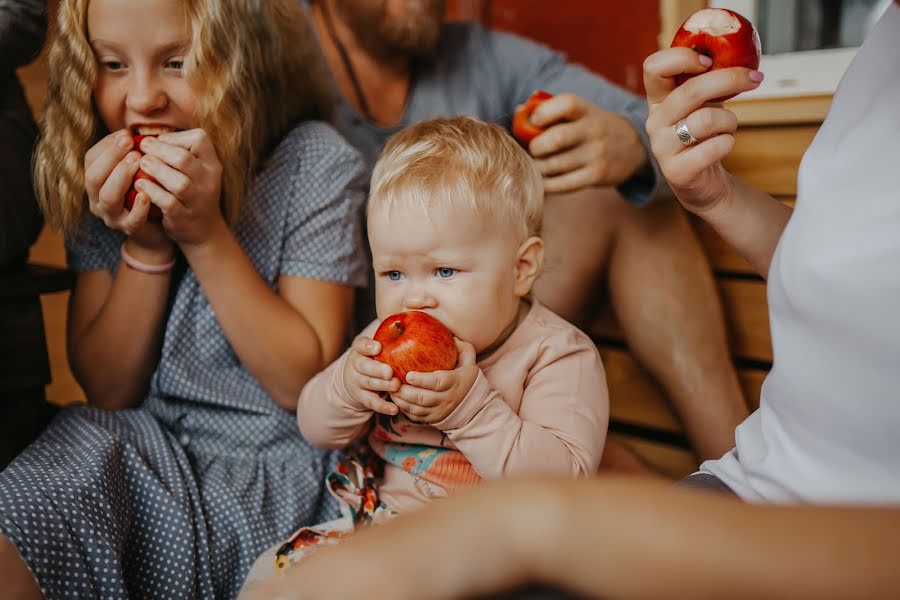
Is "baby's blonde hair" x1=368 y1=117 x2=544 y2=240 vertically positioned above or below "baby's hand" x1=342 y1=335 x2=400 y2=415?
above

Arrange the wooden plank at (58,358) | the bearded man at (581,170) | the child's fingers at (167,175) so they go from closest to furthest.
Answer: the child's fingers at (167,175) → the bearded man at (581,170) → the wooden plank at (58,358)

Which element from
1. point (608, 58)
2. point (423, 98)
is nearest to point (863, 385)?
point (423, 98)

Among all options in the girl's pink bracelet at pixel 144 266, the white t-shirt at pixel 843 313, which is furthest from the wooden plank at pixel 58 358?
the white t-shirt at pixel 843 313

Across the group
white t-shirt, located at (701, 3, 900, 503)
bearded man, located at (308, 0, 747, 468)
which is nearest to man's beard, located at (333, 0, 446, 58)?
bearded man, located at (308, 0, 747, 468)

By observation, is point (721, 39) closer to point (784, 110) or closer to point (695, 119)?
point (695, 119)

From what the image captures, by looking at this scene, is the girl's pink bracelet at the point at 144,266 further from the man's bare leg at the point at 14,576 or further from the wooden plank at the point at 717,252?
the wooden plank at the point at 717,252

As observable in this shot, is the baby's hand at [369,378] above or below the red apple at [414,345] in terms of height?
below

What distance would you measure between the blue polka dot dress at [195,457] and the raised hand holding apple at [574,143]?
30cm

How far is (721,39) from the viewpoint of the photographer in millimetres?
866

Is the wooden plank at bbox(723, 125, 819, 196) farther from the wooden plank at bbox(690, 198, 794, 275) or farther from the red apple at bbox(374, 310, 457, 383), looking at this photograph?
the red apple at bbox(374, 310, 457, 383)

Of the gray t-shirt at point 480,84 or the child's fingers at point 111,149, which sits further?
the gray t-shirt at point 480,84

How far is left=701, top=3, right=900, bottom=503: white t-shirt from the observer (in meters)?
0.60

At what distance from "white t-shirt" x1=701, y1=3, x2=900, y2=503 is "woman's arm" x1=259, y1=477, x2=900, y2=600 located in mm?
205

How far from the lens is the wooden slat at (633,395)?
1.59 meters
